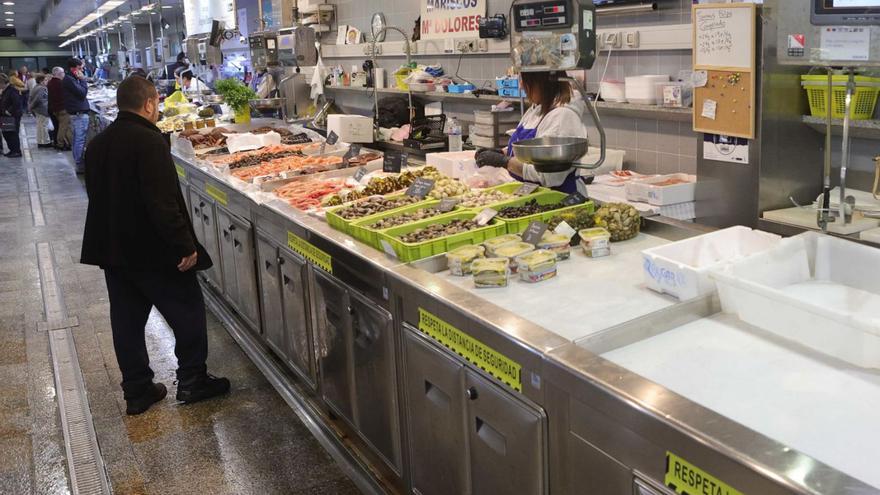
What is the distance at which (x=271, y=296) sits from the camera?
4.74 meters

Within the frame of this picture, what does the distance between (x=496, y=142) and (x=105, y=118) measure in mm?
7331

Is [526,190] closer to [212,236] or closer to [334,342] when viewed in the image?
[334,342]

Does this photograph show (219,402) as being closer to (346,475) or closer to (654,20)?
(346,475)

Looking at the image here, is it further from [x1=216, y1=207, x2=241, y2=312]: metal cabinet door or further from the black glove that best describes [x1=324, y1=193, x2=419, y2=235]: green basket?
[x1=216, y1=207, x2=241, y2=312]: metal cabinet door

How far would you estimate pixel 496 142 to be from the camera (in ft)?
21.1

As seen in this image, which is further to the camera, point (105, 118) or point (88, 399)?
point (105, 118)

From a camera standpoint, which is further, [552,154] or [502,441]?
[552,154]

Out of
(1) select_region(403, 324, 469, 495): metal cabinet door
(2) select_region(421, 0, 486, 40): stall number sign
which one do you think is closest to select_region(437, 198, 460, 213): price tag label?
(1) select_region(403, 324, 469, 495): metal cabinet door

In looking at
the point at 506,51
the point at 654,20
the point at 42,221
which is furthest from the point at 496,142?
the point at 42,221

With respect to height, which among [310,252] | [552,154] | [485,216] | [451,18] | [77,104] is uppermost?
[451,18]

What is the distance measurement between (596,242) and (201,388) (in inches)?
102

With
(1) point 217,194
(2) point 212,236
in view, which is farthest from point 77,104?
(1) point 217,194

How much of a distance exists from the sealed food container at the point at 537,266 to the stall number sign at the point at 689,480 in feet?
3.64

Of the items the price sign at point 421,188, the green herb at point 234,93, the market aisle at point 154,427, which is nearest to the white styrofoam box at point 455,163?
the price sign at point 421,188
